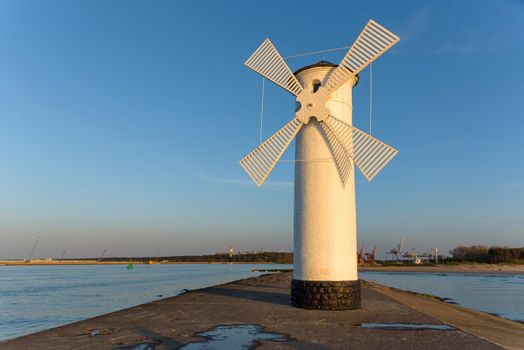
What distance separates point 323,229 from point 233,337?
4571mm

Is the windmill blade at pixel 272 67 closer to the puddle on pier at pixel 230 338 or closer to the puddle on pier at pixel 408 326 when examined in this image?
the puddle on pier at pixel 408 326

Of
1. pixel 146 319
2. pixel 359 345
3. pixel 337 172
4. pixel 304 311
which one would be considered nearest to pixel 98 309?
pixel 146 319

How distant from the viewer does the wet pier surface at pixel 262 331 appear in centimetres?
729

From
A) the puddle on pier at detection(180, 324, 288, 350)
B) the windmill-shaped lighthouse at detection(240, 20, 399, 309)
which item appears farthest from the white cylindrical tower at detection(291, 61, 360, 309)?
the puddle on pier at detection(180, 324, 288, 350)

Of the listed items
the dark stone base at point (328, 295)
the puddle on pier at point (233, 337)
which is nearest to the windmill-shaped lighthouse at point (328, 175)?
the dark stone base at point (328, 295)

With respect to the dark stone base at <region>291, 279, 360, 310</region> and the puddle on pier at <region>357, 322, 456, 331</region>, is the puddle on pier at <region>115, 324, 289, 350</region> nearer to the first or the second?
the puddle on pier at <region>357, 322, 456, 331</region>

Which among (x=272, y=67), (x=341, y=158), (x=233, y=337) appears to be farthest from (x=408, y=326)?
(x=272, y=67)

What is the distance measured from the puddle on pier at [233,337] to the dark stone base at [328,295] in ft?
9.13

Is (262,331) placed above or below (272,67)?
below

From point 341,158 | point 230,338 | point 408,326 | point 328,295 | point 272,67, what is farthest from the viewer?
point 272,67

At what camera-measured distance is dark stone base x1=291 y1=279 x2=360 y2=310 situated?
11430 millimetres

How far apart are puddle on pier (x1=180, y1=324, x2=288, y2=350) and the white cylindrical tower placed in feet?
9.63

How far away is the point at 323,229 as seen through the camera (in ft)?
37.9

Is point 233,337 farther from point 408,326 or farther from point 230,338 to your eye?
point 408,326
